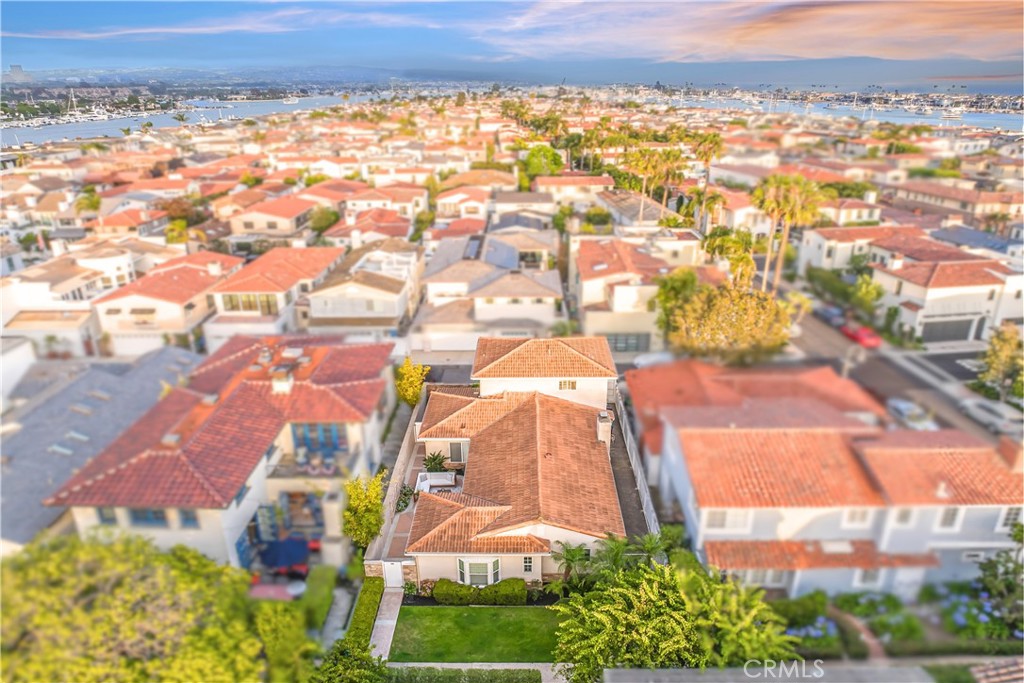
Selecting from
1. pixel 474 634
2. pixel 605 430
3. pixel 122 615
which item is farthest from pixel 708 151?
pixel 474 634

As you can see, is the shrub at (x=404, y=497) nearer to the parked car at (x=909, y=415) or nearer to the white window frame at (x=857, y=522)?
the white window frame at (x=857, y=522)

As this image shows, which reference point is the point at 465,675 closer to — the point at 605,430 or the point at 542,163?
the point at 605,430

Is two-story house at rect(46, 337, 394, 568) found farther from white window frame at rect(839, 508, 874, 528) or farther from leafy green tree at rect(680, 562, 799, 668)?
white window frame at rect(839, 508, 874, 528)

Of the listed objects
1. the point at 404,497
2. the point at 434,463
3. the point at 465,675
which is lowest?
the point at 465,675

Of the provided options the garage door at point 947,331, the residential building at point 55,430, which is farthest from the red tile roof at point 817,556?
the residential building at point 55,430

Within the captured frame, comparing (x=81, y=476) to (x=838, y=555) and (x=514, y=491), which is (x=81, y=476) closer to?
(x=838, y=555)

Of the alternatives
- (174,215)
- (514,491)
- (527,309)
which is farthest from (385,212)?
(514,491)
